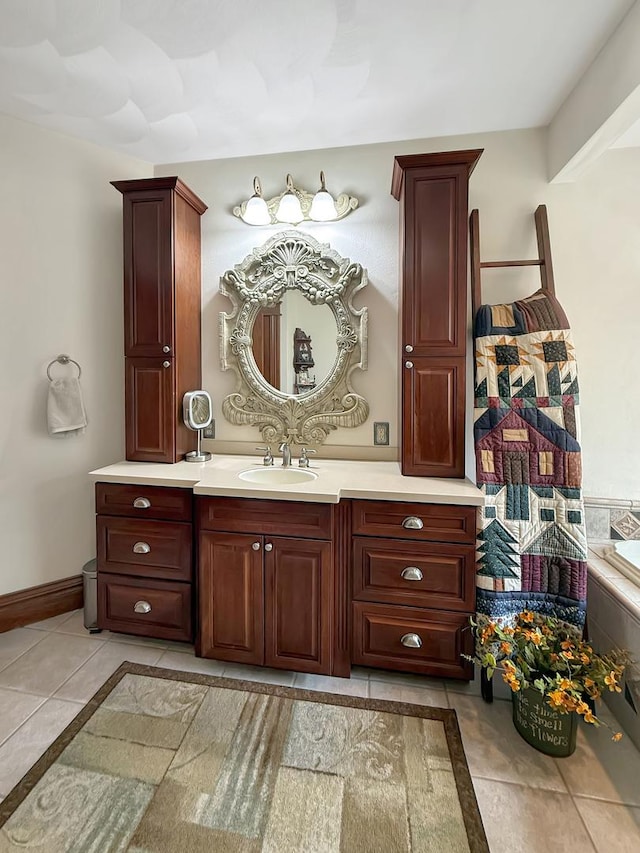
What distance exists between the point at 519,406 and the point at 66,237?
2.46 meters

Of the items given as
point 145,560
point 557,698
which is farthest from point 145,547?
point 557,698

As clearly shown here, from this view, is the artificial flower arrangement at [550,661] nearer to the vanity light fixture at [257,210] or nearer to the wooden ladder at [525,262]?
the wooden ladder at [525,262]

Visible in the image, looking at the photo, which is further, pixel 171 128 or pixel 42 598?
pixel 42 598

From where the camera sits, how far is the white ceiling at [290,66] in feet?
4.68

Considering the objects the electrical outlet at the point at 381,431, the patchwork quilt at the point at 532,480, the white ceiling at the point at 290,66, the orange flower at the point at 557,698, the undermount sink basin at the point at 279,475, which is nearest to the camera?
the orange flower at the point at 557,698

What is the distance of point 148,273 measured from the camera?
2094 millimetres

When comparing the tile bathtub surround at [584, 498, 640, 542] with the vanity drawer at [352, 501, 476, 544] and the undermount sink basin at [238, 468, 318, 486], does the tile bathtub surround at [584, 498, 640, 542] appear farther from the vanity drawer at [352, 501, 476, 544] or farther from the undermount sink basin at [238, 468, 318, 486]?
the undermount sink basin at [238, 468, 318, 486]

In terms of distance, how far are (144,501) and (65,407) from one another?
0.78 m

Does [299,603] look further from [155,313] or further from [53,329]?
[53,329]

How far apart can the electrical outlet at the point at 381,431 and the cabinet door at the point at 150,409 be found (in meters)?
1.08

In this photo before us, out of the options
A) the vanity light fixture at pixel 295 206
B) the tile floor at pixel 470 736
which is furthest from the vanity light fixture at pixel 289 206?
the tile floor at pixel 470 736

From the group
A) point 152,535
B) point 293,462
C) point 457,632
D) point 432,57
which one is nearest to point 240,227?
point 432,57

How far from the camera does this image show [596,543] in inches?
75.5

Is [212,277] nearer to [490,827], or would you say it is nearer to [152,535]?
[152,535]
